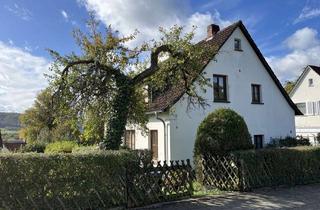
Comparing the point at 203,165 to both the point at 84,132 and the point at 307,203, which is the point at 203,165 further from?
the point at 84,132

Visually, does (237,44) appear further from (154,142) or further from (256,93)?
(154,142)

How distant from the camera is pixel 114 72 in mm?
13344

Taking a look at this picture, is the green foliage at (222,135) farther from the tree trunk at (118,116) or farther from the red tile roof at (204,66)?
the red tile roof at (204,66)

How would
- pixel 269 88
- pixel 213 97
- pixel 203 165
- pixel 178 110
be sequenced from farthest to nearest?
pixel 269 88, pixel 213 97, pixel 178 110, pixel 203 165

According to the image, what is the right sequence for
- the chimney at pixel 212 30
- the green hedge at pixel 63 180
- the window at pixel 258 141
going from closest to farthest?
the green hedge at pixel 63 180 → the window at pixel 258 141 → the chimney at pixel 212 30

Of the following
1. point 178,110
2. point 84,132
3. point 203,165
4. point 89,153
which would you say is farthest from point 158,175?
point 178,110

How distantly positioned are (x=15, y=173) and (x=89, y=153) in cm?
199

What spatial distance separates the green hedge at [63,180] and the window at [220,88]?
38.6 ft

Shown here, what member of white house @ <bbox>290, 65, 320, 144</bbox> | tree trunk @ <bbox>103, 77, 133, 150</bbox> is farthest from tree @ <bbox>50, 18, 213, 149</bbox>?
white house @ <bbox>290, 65, 320, 144</bbox>

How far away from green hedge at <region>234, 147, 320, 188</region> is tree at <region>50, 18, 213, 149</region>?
14.5 feet

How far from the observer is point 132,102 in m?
14.2

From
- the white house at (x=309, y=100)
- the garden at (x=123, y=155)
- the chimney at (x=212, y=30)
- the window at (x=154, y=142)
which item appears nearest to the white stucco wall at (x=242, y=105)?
the window at (x=154, y=142)

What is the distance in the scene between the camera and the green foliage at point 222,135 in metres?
13.4

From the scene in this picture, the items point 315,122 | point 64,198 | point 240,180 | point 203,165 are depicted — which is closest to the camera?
point 64,198
